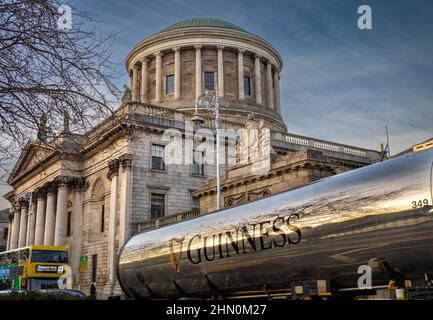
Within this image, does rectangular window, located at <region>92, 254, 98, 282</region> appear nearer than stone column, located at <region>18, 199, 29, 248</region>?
Yes

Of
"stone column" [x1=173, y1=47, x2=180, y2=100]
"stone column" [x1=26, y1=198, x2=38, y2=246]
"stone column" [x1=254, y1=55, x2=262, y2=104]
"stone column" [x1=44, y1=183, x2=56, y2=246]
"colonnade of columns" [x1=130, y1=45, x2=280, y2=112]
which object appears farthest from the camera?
"stone column" [x1=254, y1=55, x2=262, y2=104]

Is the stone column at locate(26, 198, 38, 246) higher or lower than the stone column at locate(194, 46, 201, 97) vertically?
lower

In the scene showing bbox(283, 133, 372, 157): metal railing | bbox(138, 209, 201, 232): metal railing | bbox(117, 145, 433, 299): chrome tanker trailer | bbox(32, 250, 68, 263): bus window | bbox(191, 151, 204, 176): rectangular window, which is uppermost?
bbox(283, 133, 372, 157): metal railing

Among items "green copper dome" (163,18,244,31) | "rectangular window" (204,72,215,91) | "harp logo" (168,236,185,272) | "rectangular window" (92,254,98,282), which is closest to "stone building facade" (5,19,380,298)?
Result: "rectangular window" (92,254,98,282)

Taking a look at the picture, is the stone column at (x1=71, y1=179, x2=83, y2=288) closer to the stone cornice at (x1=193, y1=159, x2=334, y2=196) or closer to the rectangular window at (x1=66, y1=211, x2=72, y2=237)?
the rectangular window at (x1=66, y1=211, x2=72, y2=237)

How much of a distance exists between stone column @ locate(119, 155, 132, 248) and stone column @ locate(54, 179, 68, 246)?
34.0 ft

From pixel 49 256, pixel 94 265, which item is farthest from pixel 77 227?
pixel 49 256

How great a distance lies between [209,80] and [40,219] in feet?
80.6

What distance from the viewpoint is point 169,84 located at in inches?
2447

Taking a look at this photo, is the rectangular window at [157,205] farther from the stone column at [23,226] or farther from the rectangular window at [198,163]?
the stone column at [23,226]

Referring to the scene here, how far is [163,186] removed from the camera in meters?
42.4

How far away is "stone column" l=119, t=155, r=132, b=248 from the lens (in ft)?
131

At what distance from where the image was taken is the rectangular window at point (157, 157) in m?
42.9
